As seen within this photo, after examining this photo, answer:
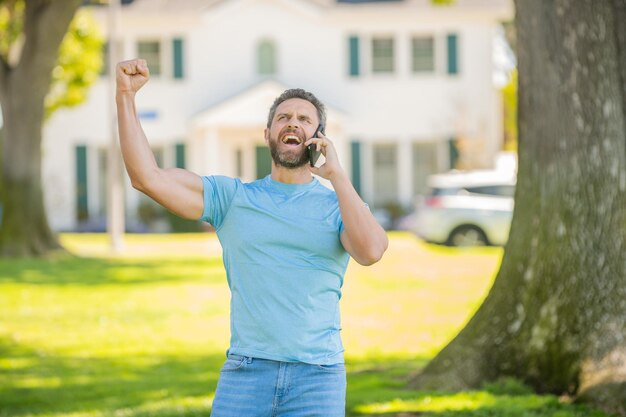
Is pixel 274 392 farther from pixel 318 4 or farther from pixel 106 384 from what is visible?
pixel 318 4

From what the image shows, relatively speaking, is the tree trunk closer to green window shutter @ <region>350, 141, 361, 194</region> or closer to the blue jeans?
the blue jeans

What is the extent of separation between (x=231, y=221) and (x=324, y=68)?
32364 millimetres

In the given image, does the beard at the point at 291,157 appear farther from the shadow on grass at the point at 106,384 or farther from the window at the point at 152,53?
the window at the point at 152,53

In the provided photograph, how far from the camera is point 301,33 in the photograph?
36625 millimetres

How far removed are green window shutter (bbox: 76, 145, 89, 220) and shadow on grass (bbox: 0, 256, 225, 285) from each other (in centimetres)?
1340

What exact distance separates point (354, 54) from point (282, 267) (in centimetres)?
3266

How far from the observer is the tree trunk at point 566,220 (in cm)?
759

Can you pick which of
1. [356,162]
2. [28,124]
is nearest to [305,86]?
[356,162]

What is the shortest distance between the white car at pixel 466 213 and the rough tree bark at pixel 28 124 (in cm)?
737

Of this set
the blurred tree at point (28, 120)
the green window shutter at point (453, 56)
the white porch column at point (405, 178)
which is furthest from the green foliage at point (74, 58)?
the green window shutter at point (453, 56)

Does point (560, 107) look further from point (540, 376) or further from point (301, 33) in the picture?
point (301, 33)

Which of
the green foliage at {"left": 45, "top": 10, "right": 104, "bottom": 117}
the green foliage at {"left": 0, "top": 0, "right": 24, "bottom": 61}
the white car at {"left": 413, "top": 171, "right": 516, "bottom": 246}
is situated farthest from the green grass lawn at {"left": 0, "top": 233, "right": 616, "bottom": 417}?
the green foliage at {"left": 45, "top": 10, "right": 104, "bottom": 117}

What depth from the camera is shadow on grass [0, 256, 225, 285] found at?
62.4 feet

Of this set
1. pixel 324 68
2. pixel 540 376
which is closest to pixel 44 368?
pixel 540 376
